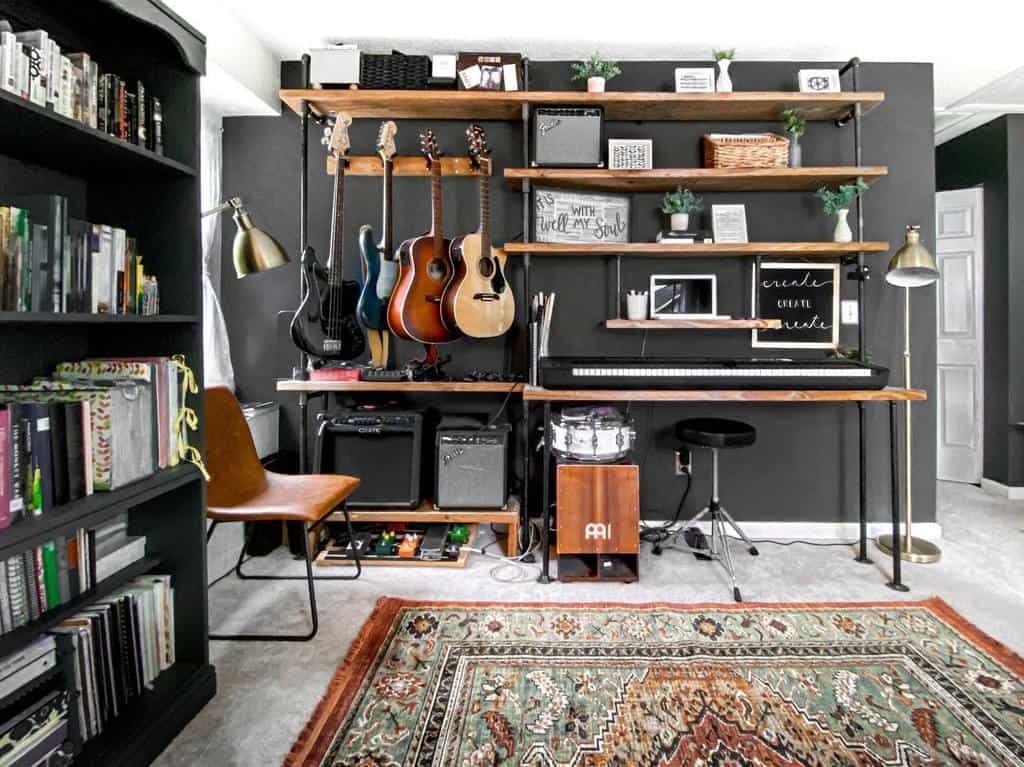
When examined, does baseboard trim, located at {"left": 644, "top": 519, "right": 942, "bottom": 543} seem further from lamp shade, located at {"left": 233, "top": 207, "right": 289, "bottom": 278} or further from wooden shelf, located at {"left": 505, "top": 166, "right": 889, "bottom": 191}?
lamp shade, located at {"left": 233, "top": 207, "right": 289, "bottom": 278}

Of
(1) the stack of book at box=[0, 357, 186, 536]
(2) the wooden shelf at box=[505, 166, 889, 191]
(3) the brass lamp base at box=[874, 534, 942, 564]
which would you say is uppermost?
(2) the wooden shelf at box=[505, 166, 889, 191]

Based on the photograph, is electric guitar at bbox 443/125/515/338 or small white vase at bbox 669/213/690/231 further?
small white vase at bbox 669/213/690/231

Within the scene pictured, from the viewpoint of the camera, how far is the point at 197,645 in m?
1.68

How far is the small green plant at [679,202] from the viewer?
111 inches

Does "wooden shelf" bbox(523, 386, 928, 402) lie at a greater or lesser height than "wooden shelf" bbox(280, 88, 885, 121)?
lesser

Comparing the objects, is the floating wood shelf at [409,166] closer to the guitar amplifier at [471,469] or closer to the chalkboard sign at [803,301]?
the guitar amplifier at [471,469]

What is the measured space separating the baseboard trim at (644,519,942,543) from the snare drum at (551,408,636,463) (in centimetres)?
88

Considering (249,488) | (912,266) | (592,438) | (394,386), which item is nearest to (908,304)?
(912,266)

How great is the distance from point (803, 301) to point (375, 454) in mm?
2234

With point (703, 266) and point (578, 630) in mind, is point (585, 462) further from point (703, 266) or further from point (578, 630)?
point (703, 266)

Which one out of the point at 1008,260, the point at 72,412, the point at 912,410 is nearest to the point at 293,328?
the point at 72,412


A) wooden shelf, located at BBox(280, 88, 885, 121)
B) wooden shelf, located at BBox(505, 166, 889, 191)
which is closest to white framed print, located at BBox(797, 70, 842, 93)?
wooden shelf, located at BBox(280, 88, 885, 121)

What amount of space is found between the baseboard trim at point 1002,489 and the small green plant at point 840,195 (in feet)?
7.49

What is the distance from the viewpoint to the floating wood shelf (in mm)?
2924
